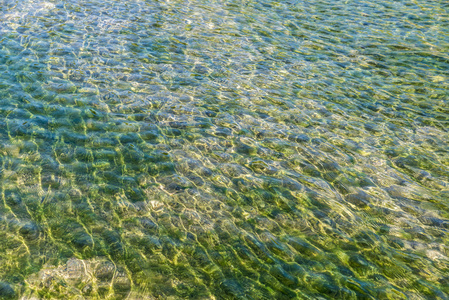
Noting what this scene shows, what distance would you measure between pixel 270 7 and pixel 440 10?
7249 millimetres

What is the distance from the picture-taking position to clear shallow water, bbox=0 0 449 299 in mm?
5000

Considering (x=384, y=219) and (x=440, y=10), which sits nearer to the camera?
(x=384, y=219)

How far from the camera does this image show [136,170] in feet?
21.7

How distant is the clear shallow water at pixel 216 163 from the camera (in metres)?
5.00

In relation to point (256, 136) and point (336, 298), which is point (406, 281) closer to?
point (336, 298)

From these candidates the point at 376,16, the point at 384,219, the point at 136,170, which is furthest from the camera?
the point at 376,16

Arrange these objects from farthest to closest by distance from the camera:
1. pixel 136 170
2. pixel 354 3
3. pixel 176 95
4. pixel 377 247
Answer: pixel 354 3 < pixel 176 95 < pixel 136 170 < pixel 377 247

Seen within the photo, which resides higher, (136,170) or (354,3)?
(354,3)

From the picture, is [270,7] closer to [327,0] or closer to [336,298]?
[327,0]

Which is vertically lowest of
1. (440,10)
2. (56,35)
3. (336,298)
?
(336,298)

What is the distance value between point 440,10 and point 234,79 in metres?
11.4

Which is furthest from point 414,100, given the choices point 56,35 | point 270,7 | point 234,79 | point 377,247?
point 56,35

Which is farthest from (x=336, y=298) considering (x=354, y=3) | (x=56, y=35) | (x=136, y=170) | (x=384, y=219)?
(x=354, y=3)

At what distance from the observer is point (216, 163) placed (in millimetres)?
6988
